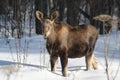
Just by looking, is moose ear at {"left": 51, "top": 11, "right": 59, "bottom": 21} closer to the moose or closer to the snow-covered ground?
the moose

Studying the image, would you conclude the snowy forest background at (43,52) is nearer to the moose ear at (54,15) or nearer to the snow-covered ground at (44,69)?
the snow-covered ground at (44,69)

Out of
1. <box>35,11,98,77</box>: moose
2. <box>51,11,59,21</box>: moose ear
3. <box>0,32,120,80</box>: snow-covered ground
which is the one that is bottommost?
<box>0,32,120,80</box>: snow-covered ground

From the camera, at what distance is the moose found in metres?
8.70

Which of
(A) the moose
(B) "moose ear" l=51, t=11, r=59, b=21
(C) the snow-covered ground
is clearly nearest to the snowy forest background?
(C) the snow-covered ground

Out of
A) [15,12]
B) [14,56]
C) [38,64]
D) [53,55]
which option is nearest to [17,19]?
[15,12]

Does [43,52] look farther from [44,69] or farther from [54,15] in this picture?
[54,15]

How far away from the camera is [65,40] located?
8844mm

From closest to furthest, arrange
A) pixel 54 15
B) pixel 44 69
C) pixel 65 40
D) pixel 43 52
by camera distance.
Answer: pixel 54 15
pixel 65 40
pixel 44 69
pixel 43 52

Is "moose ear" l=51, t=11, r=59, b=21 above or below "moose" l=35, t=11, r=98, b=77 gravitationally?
above

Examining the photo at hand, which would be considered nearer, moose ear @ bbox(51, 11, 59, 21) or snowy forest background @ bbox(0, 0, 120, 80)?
snowy forest background @ bbox(0, 0, 120, 80)

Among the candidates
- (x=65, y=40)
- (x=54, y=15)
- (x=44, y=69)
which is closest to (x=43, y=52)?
(x=44, y=69)

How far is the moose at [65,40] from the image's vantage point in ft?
28.5

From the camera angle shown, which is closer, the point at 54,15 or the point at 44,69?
the point at 54,15

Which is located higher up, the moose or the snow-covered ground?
the moose
